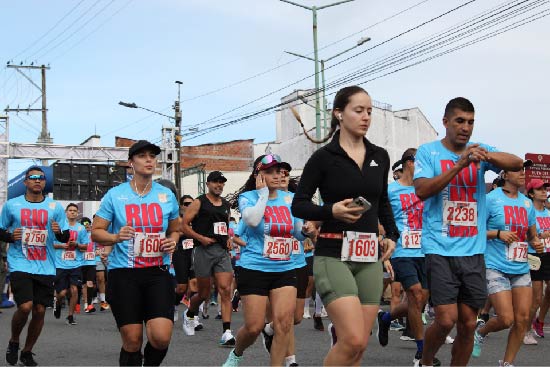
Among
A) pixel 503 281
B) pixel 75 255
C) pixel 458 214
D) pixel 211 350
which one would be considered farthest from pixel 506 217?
pixel 75 255

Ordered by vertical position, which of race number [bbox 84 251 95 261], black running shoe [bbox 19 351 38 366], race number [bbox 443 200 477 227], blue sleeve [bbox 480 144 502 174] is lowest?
black running shoe [bbox 19 351 38 366]

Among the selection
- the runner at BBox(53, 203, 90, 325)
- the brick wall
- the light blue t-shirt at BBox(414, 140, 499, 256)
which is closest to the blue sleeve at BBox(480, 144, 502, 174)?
the light blue t-shirt at BBox(414, 140, 499, 256)

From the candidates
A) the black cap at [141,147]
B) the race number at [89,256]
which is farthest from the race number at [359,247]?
the race number at [89,256]

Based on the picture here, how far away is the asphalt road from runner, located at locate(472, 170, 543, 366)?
86 centimetres

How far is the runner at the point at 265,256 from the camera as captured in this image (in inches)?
315

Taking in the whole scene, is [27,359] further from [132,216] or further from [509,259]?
[509,259]

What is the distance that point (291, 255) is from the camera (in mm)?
8422

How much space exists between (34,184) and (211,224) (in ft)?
11.9

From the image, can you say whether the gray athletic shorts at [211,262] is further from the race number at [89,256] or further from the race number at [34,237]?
the race number at [89,256]

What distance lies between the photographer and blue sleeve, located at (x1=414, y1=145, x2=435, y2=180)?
21.4 feet

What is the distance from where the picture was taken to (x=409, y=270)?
1041cm

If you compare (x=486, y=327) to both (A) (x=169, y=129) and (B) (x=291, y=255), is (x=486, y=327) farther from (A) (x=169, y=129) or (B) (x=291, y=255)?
(A) (x=169, y=129)

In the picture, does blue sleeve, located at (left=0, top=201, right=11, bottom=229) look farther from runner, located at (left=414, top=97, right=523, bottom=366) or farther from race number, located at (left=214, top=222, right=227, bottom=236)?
runner, located at (left=414, top=97, right=523, bottom=366)

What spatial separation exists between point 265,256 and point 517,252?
8.80ft
